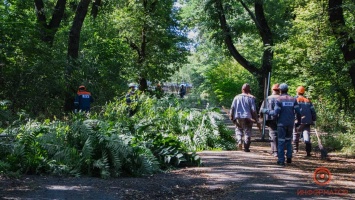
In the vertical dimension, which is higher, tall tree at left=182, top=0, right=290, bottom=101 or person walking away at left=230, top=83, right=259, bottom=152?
tall tree at left=182, top=0, right=290, bottom=101

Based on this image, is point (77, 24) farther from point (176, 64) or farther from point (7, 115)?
point (176, 64)

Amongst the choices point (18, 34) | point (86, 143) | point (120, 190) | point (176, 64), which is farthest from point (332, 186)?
point (176, 64)

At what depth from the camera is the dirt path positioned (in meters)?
6.86

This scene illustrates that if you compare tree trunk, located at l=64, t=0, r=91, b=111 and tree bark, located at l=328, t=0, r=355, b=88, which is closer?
tree bark, located at l=328, t=0, r=355, b=88

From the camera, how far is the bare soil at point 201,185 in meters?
6.86

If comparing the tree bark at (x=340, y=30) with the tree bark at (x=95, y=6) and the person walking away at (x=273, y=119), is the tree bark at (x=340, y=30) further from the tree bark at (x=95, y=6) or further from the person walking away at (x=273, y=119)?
the tree bark at (x=95, y=6)

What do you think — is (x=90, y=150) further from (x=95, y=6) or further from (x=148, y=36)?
(x=148, y=36)

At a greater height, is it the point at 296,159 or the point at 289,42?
the point at 289,42

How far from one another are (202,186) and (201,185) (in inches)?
3.0

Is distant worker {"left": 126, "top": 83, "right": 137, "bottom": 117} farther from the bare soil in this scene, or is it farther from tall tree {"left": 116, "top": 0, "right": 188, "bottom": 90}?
tall tree {"left": 116, "top": 0, "right": 188, "bottom": 90}

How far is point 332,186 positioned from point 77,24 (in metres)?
12.3

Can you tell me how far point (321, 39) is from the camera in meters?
16.7

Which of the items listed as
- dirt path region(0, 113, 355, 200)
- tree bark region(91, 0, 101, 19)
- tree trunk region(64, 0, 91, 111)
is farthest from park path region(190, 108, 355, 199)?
tree bark region(91, 0, 101, 19)

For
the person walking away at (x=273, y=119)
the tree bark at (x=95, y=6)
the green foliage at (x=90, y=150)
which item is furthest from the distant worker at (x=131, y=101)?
the tree bark at (x=95, y=6)
